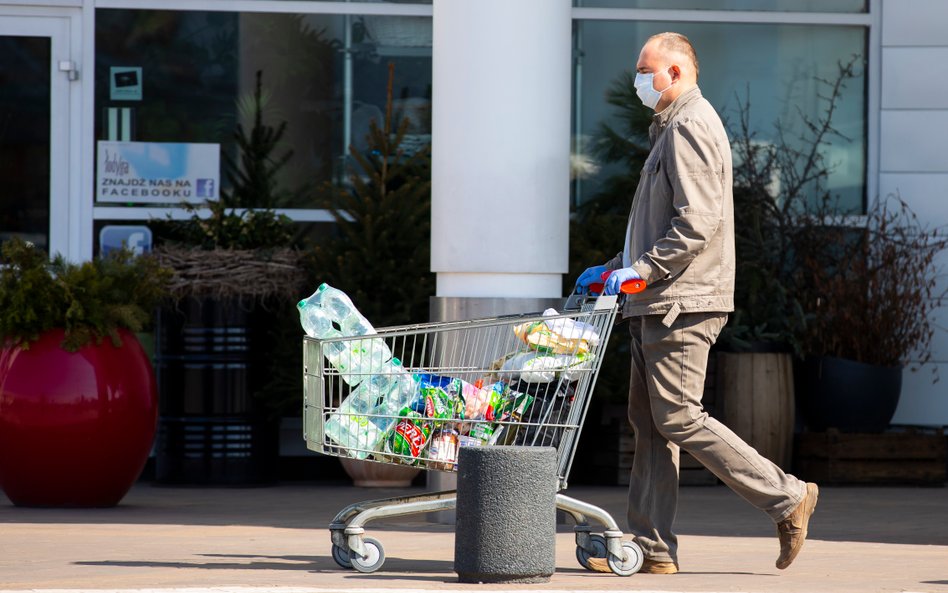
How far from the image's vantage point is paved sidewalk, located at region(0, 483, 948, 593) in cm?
537

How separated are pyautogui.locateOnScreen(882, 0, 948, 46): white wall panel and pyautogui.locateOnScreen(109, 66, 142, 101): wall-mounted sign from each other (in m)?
5.22

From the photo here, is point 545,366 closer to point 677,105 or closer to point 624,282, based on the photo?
point 624,282

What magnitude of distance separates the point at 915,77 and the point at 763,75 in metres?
1.06

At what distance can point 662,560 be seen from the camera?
5.71 metres

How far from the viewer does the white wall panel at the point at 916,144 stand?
11055 mm

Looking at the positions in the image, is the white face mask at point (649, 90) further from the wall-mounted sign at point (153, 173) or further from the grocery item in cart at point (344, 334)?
the wall-mounted sign at point (153, 173)

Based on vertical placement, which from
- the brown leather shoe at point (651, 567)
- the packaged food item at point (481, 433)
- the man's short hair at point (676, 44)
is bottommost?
the brown leather shoe at point (651, 567)

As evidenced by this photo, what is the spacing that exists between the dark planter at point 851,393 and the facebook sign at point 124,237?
449cm

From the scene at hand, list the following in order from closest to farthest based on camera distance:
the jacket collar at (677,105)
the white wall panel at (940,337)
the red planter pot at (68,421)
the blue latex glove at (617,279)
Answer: the blue latex glove at (617,279) → the jacket collar at (677,105) → the red planter pot at (68,421) → the white wall panel at (940,337)

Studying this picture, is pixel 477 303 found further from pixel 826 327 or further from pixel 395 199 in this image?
pixel 826 327

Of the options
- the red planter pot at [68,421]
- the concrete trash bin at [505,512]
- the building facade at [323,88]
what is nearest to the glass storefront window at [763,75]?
the building facade at [323,88]

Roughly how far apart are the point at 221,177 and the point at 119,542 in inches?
178

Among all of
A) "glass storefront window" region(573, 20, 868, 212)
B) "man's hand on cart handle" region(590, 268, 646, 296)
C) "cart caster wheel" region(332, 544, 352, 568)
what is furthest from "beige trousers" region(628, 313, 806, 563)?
"glass storefront window" region(573, 20, 868, 212)

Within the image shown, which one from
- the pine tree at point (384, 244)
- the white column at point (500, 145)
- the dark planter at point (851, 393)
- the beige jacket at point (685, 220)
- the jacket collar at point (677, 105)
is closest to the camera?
the beige jacket at point (685, 220)
